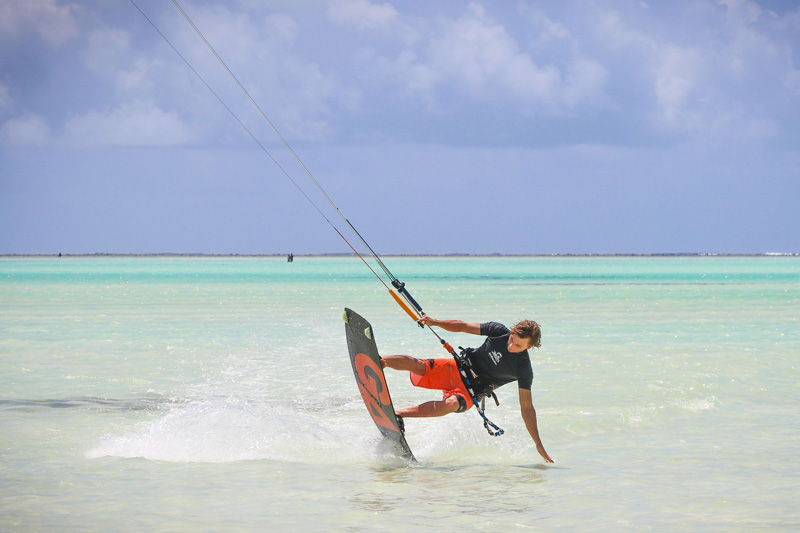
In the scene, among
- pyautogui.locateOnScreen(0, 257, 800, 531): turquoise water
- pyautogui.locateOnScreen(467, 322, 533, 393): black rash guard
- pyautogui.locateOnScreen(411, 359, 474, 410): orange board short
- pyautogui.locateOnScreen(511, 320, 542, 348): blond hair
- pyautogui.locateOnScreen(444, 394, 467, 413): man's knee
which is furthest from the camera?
pyautogui.locateOnScreen(411, 359, 474, 410): orange board short

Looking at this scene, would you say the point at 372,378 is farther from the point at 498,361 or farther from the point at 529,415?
the point at 529,415

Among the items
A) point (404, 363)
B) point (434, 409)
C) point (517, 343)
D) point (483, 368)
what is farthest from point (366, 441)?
point (517, 343)

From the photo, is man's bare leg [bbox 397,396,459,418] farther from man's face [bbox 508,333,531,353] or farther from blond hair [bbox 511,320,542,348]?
blond hair [bbox 511,320,542,348]

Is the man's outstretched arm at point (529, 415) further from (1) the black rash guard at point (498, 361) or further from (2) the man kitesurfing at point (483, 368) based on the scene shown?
(1) the black rash guard at point (498, 361)

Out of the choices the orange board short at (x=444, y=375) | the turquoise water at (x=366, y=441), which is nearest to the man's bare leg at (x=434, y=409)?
the orange board short at (x=444, y=375)

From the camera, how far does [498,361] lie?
7.87m

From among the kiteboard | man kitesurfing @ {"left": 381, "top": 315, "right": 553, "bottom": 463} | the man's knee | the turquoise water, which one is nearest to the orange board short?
man kitesurfing @ {"left": 381, "top": 315, "right": 553, "bottom": 463}

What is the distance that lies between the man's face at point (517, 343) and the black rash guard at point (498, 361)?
0.21 feet

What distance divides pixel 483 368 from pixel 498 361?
8.9 inches

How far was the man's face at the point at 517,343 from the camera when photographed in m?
7.56

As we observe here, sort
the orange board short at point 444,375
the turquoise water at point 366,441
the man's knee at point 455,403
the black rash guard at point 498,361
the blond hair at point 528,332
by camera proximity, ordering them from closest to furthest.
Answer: the turquoise water at point 366,441 → the blond hair at point 528,332 → the black rash guard at point 498,361 → the man's knee at point 455,403 → the orange board short at point 444,375

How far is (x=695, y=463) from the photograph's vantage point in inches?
310

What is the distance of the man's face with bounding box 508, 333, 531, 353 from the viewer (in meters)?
7.56

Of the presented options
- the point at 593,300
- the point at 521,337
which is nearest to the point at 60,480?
the point at 521,337
